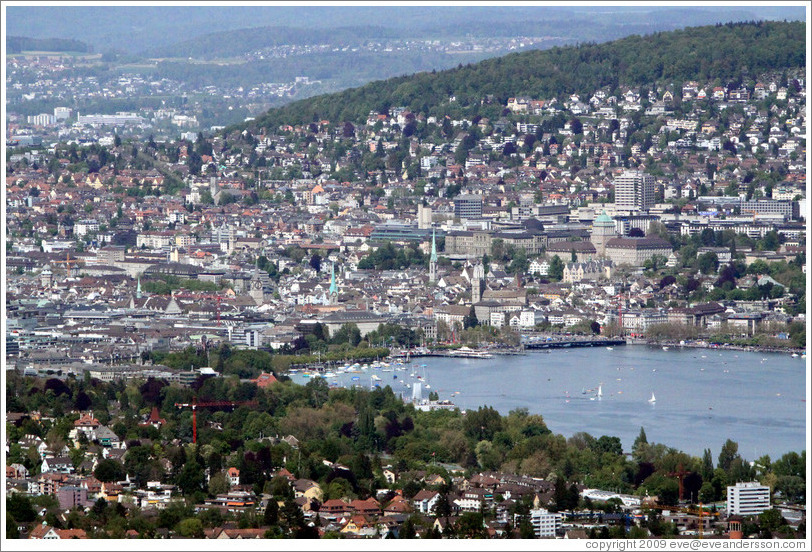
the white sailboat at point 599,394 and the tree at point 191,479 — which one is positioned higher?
the tree at point 191,479

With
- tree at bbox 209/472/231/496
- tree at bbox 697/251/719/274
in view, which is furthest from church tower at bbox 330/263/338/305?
tree at bbox 209/472/231/496

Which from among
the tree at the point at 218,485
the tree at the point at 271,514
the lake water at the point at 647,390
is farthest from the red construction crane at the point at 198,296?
the tree at the point at 271,514

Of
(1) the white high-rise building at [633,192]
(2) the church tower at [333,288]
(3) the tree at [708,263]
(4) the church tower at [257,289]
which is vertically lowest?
(4) the church tower at [257,289]

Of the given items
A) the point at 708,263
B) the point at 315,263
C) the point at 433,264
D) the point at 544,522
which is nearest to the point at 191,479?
the point at 544,522

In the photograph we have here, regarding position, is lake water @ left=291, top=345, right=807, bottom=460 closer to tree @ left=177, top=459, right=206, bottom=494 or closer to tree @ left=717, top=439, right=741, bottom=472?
tree @ left=717, top=439, right=741, bottom=472

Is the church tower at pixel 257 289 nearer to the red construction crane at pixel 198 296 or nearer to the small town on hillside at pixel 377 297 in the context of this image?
the small town on hillside at pixel 377 297
